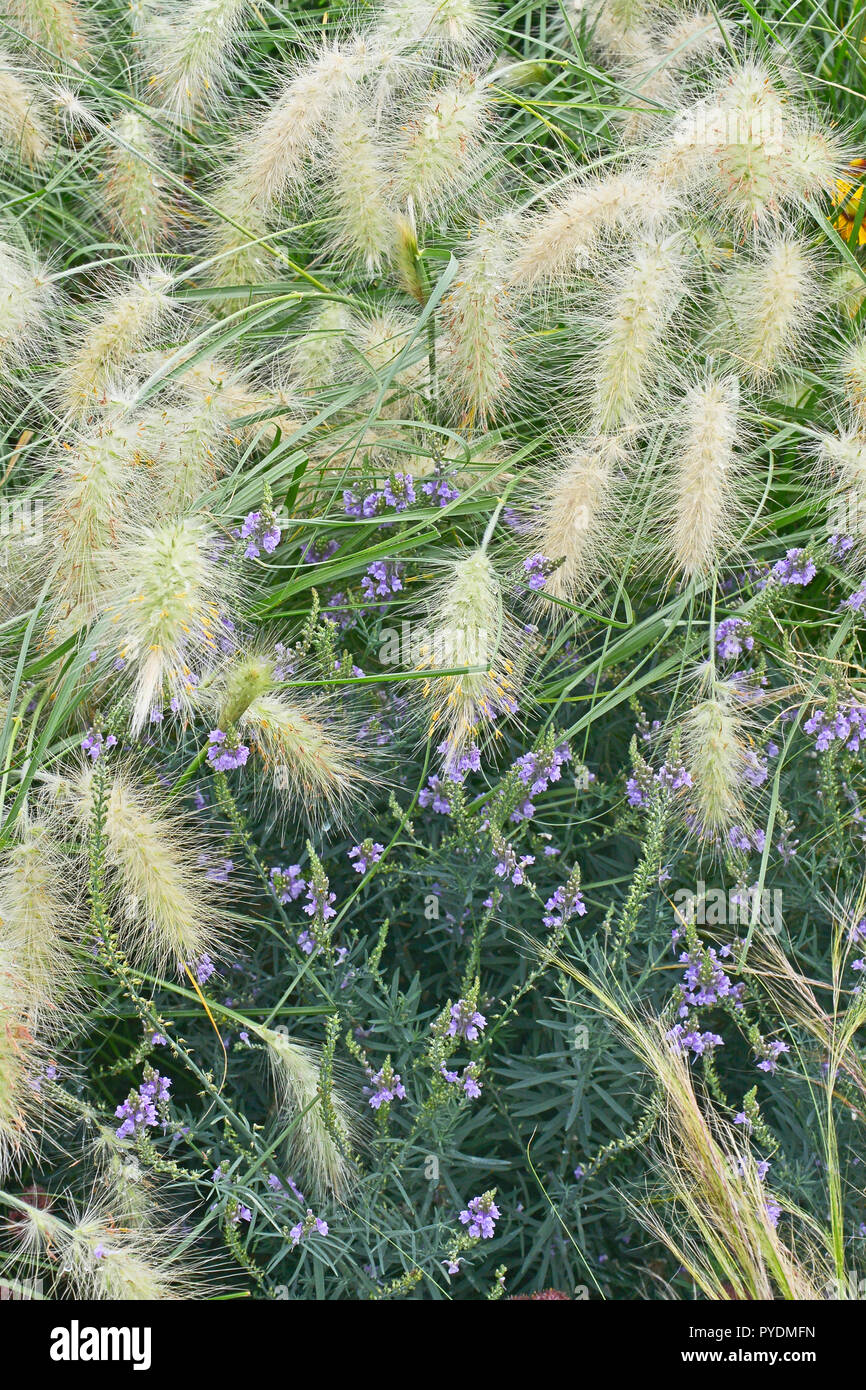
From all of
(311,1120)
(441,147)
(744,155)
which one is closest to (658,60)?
(744,155)

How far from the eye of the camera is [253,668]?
199 cm

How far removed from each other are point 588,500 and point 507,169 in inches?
54.4

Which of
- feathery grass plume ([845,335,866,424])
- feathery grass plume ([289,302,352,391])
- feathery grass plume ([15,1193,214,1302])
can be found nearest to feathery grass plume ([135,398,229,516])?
feathery grass plume ([289,302,352,391])

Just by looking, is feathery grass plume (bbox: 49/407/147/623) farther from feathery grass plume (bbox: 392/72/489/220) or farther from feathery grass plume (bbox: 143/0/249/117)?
feathery grass plume (bbox: 143/0/249/117)

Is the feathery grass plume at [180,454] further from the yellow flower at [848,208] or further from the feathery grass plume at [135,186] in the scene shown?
the yellow flower at [848,208]

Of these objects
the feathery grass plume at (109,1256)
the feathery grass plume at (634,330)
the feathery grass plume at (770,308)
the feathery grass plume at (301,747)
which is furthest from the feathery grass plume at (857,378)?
the feathery grass plume at (109,1256)

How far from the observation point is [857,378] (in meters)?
2.71

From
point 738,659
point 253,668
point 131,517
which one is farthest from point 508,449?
point 253,668

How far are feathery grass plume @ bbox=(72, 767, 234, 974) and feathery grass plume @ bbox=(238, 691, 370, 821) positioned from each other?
200 mm

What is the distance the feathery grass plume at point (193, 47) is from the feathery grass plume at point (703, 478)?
1.49 m

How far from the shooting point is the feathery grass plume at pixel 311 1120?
6.43ft

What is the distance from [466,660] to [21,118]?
6.37ft

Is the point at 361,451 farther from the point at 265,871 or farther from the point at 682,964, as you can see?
the point at 682,964

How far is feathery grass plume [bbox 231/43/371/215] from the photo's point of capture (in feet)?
9.25
